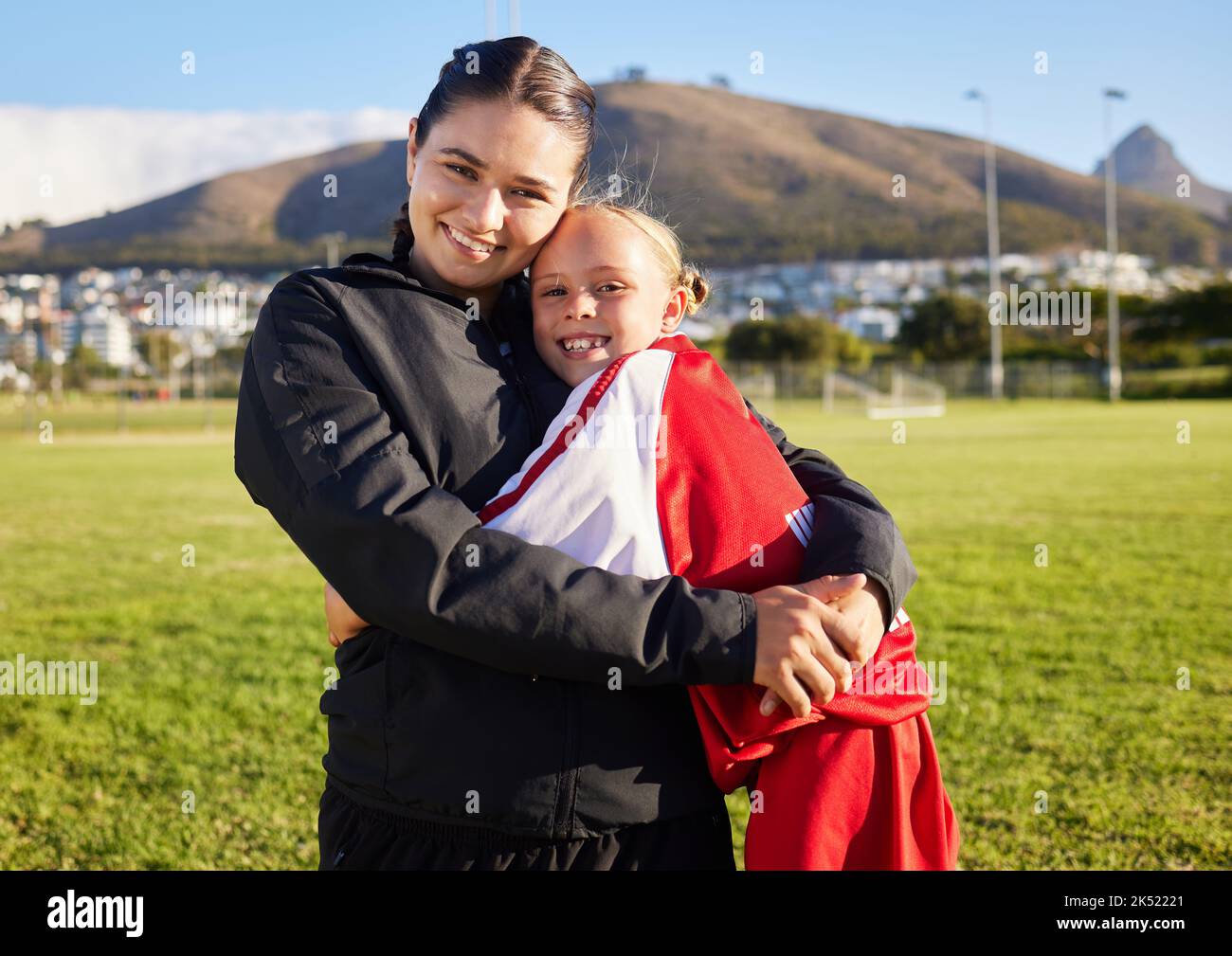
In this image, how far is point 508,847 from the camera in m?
1.54

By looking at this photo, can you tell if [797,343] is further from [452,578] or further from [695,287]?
[452,578]

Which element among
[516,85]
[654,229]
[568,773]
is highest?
[516,85]

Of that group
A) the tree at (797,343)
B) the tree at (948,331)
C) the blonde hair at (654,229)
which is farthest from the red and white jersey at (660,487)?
the tree at (797,343)

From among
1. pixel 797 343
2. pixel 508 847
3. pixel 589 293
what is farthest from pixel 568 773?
pixel 797 343

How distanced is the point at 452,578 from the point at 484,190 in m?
0.66

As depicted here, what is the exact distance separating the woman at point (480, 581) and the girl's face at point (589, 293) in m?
0.04

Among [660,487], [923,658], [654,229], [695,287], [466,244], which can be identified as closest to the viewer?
[660,487]

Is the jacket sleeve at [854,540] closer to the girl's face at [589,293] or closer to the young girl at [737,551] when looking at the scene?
the young girl at [737,551]

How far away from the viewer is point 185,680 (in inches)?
218

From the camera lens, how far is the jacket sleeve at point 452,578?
4.42 feet

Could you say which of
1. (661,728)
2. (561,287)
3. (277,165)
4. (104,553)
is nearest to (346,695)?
(661,728)

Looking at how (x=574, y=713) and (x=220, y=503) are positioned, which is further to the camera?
(x=220, y=503)

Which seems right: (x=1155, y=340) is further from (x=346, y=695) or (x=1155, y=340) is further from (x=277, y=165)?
(x=277, y=165)

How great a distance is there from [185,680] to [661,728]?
463 centimetres
